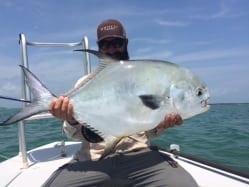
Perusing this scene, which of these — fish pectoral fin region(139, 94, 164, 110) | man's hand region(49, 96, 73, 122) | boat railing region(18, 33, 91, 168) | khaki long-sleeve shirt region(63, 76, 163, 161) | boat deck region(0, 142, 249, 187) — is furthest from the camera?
boat railing region(18, 33, 91, 168)

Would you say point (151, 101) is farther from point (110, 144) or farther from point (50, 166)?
point (50, 166)

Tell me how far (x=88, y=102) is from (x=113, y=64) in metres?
0.31

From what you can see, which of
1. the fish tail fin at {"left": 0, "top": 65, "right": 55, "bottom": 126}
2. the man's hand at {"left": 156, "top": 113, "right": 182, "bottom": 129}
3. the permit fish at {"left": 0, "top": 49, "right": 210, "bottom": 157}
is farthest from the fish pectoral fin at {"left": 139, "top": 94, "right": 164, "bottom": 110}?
the fish tail fin at {"left": 0, "top": 65, "right": 55, "bottom": 126}

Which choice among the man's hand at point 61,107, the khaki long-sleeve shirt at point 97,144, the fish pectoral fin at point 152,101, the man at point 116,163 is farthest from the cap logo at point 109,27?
the fish pectoral fin at point 152,101

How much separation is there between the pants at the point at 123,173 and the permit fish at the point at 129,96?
0.64 meters

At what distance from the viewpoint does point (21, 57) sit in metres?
4.55

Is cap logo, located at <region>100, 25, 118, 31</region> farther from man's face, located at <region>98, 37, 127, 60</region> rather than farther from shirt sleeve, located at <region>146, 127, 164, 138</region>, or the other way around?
shirt sleeve, located at <region>146, 127, 164, 138</region>

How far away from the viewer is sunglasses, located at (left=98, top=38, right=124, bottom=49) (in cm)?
350

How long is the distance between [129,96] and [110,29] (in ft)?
3.20

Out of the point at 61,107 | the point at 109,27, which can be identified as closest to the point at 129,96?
the point at 61,107

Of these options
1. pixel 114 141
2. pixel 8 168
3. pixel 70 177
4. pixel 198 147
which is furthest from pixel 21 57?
pixel 198 147

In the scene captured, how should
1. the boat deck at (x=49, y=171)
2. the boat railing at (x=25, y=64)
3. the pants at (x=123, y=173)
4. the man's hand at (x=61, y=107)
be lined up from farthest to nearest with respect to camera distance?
the boat railing at (x=25, y=64), the boat deck at (x=49, y=171), the pants at (x=123, y=173), the man's hand at (x=61, y=107)

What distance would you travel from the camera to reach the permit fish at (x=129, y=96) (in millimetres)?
2645

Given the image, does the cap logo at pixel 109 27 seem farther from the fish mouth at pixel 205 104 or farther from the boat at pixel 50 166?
the fish mouth at pixel 205 104
